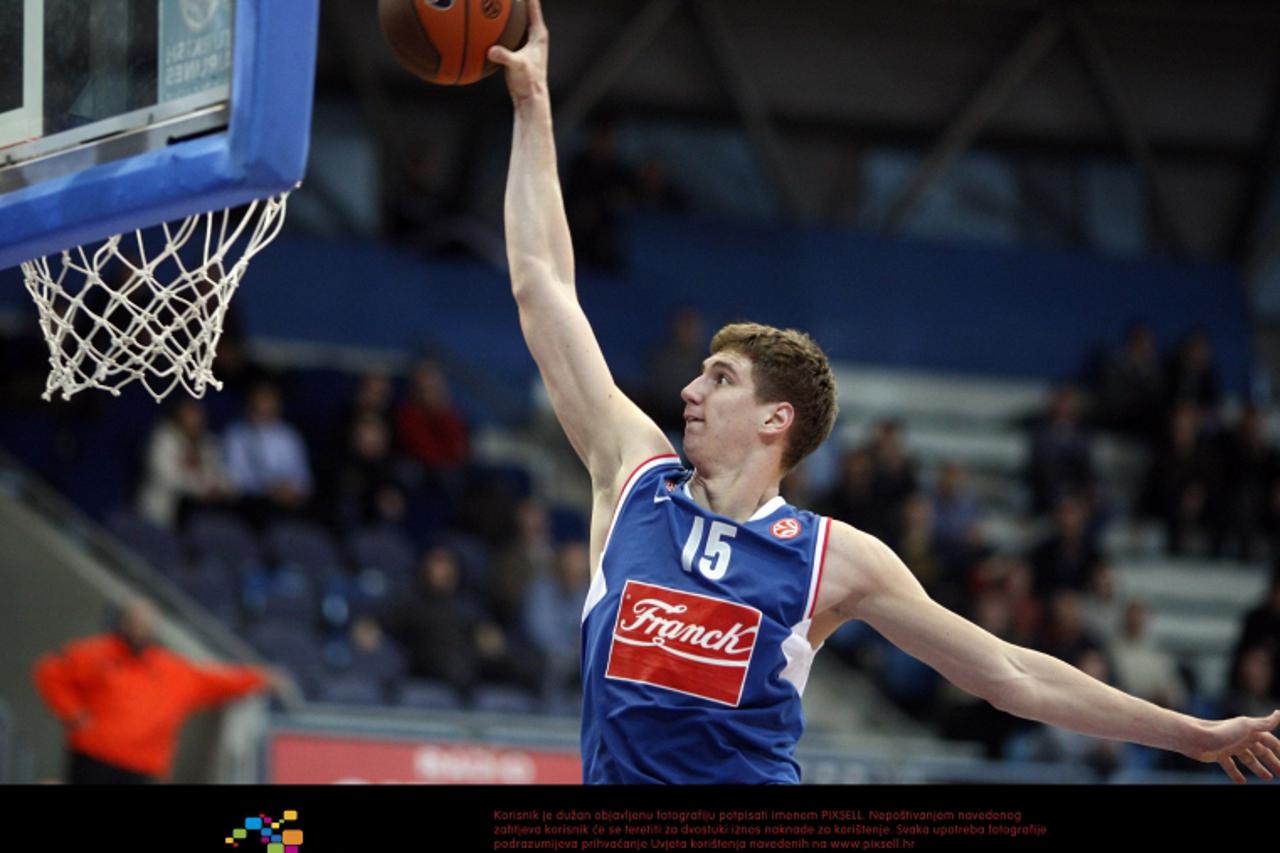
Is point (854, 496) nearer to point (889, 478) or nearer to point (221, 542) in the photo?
point (889, 478)

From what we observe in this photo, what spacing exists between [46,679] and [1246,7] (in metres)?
15.0

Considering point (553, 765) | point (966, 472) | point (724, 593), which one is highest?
point (966, 472)

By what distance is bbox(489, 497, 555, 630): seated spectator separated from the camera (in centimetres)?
1274

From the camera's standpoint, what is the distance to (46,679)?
9781 mm

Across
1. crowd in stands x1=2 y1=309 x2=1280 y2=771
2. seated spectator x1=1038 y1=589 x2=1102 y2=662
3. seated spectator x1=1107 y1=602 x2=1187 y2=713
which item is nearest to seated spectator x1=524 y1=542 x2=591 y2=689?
crowd in stands x1=2 y1=309 x2=1280 y2=771

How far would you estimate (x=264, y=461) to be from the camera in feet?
42.6

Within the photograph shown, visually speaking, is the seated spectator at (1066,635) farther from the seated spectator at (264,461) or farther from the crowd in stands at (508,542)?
the seated spectator at (264,461)

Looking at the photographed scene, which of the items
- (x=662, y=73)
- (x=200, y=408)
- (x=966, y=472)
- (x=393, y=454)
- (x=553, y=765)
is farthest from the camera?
(x=662, y=73)

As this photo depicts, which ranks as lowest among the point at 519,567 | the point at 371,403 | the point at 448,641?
the point at 448,641

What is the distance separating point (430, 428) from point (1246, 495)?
7.53 metres

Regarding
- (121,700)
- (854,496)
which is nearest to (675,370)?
(854,496)

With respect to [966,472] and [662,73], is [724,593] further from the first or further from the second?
[662,73]

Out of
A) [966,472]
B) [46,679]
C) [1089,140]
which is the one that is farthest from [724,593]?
[1089,140]

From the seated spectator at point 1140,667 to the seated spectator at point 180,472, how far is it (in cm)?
652
